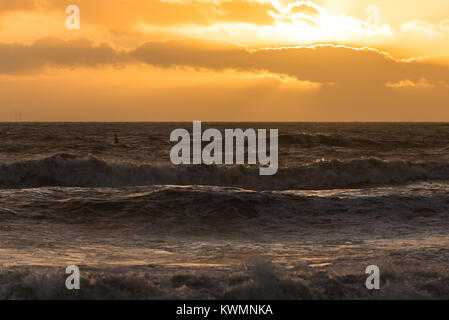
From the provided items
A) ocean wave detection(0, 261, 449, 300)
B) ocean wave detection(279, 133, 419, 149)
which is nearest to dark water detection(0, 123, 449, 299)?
ocean wave detection(0, 261, 449, 300)

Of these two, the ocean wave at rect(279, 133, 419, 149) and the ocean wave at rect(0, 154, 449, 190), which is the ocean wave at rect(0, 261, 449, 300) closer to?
the ocean wave at rect(0, 154, 449, 190)


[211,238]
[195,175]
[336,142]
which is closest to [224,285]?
[211,238]

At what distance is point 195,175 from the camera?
2228 cm

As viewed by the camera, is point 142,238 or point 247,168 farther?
point 247,168

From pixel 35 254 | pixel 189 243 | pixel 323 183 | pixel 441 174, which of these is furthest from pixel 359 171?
pixel 35 254

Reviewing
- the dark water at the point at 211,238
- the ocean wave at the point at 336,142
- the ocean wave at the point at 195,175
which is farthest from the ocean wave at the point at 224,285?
the ocean wave at the point at 336,142

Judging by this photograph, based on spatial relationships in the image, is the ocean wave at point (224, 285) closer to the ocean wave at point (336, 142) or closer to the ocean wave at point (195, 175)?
the ocean wave at point (195, 175)

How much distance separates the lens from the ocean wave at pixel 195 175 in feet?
70.2

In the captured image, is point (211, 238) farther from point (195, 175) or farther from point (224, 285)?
point (195, 175)

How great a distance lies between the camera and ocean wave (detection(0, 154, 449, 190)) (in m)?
21.4

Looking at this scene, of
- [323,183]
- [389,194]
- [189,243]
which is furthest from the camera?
[323,183]

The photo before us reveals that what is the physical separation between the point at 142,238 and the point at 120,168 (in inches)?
505
